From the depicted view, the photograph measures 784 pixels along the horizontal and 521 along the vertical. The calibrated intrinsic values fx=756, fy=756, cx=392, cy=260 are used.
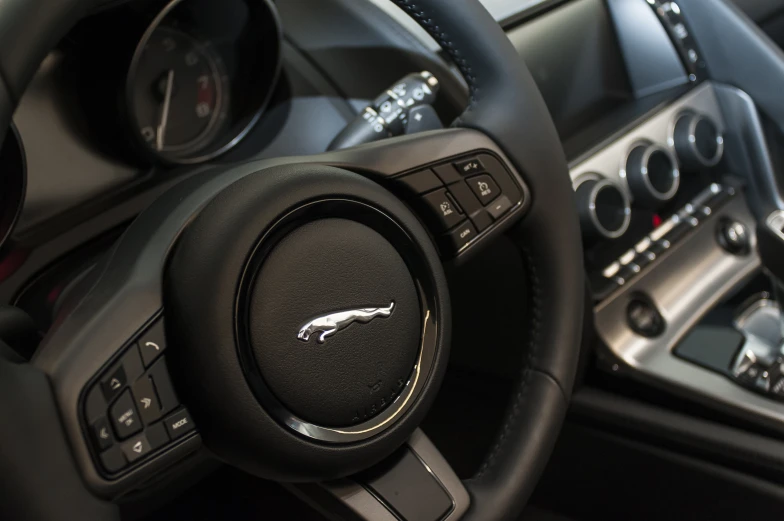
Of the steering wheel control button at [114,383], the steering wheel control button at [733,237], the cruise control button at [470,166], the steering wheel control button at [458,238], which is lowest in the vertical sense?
the steering wheel control button at [733,237]

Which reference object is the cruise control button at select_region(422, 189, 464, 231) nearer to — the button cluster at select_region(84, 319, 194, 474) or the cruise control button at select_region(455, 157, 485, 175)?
the cruise control button at select_region(455, 157, 485, 175)

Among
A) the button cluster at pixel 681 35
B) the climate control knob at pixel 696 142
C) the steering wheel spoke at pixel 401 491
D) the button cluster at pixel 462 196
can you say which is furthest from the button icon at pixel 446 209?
the button cluster at pixel 681 35

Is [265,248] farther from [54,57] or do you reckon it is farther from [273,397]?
[54,57]

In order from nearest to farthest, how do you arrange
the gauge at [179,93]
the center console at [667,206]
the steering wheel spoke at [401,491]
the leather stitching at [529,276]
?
the steering wheel spoke at [401,491]
the leather stitching at [529,276]
the gauge at [179,93]
the center console at [667,206]

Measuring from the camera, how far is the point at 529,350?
0.79 metres

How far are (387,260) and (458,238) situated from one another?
0.10 metres

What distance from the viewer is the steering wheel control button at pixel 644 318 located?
3.46 ft

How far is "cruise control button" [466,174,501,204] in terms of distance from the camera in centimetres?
75

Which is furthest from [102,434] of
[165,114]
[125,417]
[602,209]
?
[602,209]

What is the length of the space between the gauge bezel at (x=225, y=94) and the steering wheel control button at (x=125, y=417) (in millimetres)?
370

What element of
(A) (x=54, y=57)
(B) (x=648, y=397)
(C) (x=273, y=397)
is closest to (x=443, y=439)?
(B) (x=648, y=397)

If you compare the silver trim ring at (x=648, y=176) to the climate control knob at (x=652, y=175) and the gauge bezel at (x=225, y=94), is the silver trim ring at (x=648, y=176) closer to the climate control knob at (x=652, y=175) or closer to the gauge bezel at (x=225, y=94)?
the climate control knob at (x=652, y=175)

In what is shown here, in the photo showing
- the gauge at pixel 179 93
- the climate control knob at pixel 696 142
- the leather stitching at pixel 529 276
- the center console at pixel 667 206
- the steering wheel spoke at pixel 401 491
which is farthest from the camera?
the climate control knob at pixel 696 142

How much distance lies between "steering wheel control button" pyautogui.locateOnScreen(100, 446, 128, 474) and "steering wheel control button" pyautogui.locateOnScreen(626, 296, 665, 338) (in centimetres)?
73
